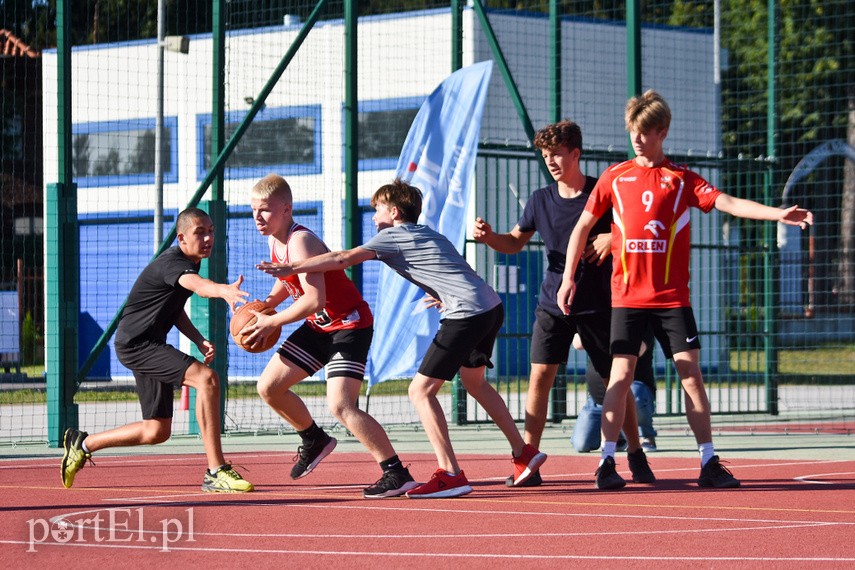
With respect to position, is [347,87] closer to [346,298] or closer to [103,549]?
[346,298]

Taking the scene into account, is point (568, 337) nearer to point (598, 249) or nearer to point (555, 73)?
point (598, 249)

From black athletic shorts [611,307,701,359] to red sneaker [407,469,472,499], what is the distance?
1.22m

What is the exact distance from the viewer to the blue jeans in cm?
1027

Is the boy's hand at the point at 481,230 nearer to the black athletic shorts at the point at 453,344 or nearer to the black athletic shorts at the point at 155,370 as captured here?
the black athletic shorts at the point at 453,344

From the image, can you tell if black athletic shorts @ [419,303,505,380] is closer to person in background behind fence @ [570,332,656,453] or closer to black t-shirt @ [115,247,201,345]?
black t-shirt @ [115,247,201,345]

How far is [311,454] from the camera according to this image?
26.9ft

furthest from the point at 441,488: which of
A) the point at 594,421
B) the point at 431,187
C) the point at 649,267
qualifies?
the point at 431,187

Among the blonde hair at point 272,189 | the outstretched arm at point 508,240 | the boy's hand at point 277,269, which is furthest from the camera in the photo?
the outstretched arm at point 508,240

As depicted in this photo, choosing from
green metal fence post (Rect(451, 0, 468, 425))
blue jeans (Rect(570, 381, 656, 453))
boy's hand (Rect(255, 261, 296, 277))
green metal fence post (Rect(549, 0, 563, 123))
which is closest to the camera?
boy's hand (Rect(255, 261, 296, 277))

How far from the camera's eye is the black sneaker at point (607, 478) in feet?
25.2

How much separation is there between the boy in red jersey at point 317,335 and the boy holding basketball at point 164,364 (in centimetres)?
38

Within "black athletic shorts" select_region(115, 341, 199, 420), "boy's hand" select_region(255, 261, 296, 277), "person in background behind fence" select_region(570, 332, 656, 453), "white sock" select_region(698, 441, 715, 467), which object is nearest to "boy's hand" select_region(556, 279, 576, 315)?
"white sock" select_region(698, 441, 715, 467)

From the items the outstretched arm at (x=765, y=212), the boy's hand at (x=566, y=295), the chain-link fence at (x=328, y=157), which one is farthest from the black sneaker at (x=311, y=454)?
the chain-link fence at (x=328, y=157)

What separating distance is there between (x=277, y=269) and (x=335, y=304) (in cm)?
97
